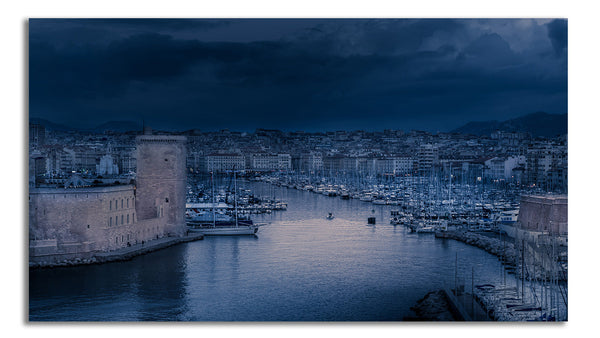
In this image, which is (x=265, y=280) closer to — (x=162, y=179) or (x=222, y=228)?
(x=162, y=179)

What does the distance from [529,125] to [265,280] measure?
409cm

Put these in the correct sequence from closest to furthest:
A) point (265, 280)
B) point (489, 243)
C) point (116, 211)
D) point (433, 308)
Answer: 1. point (433, 308)
2. point (265, 280)
3. point (116, 211)
4. point (489, 243)

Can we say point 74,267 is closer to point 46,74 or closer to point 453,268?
point 46,74

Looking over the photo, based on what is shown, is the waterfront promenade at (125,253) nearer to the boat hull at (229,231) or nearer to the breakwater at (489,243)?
the boat hull at (229,231)

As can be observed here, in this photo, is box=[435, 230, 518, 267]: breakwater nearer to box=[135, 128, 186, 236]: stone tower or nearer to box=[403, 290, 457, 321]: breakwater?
box=[403, 290, 457, 321]: breakwater

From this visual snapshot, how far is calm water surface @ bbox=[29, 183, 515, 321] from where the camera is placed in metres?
7.27

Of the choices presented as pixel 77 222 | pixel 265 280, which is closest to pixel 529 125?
pixel 265 280

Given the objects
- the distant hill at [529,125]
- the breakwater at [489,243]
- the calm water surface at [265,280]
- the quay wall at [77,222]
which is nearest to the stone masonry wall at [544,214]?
the breakwater at [489,243]

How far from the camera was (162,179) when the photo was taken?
40.2 feet

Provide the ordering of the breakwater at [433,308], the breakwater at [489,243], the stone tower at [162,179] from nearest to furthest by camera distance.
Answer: the breakwater at [433,308], the breakwater at [489,243], the stone tower at [162,179]

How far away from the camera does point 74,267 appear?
9.49 m

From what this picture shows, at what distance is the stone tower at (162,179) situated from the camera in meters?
12.0

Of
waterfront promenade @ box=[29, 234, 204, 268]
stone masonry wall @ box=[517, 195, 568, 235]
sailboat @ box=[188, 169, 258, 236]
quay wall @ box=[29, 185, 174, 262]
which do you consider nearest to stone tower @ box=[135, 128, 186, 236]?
waterfront promenade @ box=[29, 234, 204, 268]
